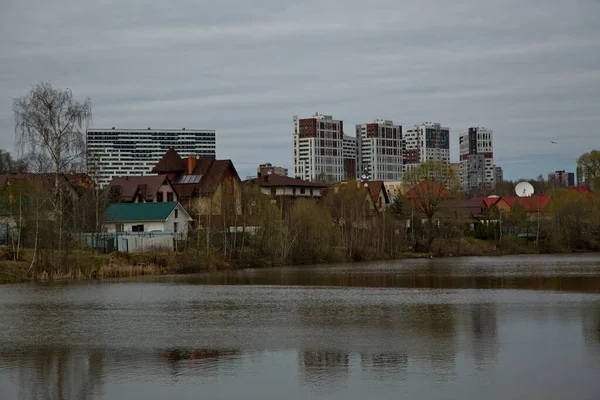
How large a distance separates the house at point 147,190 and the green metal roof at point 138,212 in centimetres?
703

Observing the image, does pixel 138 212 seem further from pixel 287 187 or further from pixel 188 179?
pixel 287 187

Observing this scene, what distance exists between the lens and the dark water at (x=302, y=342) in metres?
19.8

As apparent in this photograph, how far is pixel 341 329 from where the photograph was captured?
1155 inches

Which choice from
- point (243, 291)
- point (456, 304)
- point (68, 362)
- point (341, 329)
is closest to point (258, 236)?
point (243, 291)

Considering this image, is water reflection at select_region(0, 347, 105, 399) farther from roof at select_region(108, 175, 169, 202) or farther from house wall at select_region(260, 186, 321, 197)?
house wall at select_region(260, 186, 321, 197)

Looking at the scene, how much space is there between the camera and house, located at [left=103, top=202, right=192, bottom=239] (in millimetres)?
75875

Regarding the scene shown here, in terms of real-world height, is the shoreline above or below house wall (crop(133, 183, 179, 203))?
below

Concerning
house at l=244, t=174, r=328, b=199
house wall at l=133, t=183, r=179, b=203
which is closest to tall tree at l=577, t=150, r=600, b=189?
house at l=244, t=174, r=328, b=199

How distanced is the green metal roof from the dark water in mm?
28344

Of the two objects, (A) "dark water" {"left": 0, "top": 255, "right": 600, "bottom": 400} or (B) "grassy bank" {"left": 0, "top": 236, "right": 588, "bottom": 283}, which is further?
(B) "grassy bank" {"left": 0, "top": 236, "right": 588, "bottom": 283}

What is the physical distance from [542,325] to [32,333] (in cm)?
1679

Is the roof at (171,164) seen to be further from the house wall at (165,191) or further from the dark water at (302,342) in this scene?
the dark water at (302,342)

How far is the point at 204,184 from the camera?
91.8 m

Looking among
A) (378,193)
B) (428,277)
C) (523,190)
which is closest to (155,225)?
(428,277)
